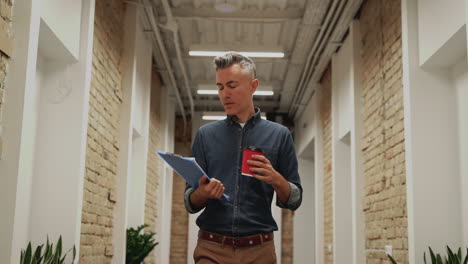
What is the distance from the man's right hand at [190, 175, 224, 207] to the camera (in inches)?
77.1

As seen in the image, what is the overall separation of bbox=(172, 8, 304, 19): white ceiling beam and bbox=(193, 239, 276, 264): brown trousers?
16.7ft

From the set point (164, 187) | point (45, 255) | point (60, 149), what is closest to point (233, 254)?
point (45, 255)

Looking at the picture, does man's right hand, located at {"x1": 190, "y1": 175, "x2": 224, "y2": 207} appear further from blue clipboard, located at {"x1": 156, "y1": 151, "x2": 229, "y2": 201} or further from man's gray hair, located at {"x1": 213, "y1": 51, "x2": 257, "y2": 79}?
man's gray hair, located at {"x1": 213, "y1": 51, "x2": 257, "y2": 79}

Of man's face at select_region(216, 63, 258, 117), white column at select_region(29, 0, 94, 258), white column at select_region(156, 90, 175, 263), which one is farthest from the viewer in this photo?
white column at select_region(156, 90, 175, 263)

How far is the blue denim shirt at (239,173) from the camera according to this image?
210 cm

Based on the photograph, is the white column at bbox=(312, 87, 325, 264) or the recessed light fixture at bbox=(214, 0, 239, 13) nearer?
the recessed light fixture at bbox=(214, 0, 239, 13)

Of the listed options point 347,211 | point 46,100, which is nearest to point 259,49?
point 347,211

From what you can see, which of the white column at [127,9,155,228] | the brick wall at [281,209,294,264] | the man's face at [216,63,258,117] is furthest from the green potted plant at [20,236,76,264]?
→ the brick wall at [281,209,294,264]

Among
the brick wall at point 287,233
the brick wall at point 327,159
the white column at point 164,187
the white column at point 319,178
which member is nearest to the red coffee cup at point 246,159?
the brick wall at point 327,159

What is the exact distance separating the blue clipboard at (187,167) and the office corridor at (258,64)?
1107 mm

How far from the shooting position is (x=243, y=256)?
2055 millimetres

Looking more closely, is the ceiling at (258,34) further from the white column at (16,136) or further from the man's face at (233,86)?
the man's face at (233,86)

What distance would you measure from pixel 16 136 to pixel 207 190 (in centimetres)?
128

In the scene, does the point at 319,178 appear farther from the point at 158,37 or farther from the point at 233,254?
the point at 233,254
